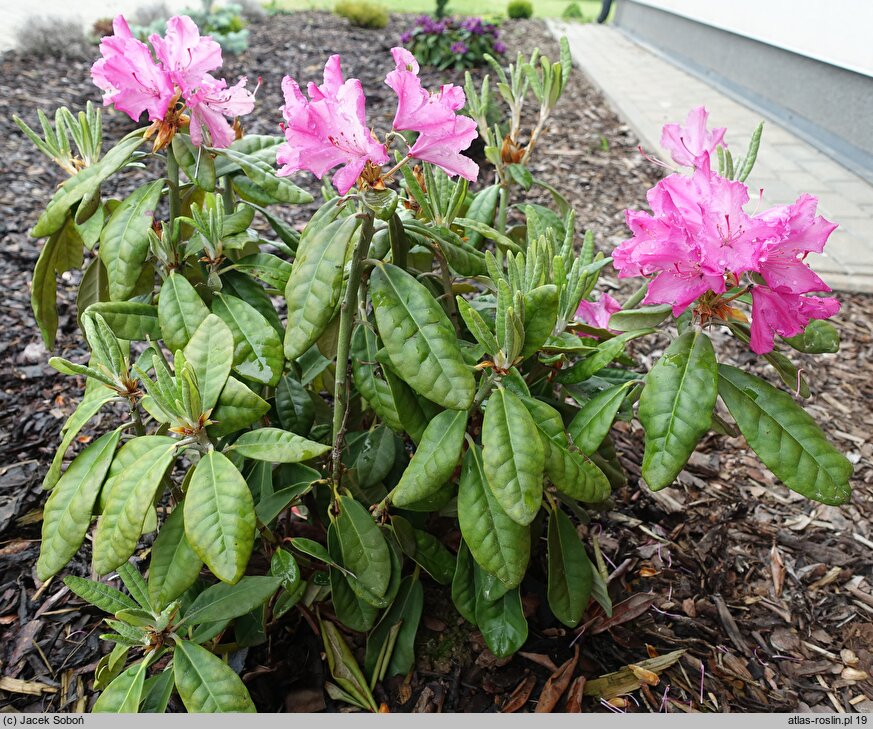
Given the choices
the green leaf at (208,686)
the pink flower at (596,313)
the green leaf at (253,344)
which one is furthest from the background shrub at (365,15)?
the green leaf at (208,686)

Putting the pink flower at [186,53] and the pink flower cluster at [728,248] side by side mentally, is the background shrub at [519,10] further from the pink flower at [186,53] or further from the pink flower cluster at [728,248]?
the pink flower cluster at [728,248]

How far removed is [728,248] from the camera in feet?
3.81

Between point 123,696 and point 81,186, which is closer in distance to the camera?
point 123,696

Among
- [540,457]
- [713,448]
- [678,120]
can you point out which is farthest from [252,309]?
[678,120]

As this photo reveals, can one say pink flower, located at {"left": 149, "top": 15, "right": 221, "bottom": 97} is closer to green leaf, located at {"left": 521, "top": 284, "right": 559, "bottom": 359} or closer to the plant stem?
the plant stem

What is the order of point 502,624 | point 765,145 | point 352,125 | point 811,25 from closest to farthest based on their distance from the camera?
1. point 352,125
2. point 502,624
3. point 765,145
4. point 811,25

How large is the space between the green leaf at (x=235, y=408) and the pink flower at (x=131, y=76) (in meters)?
0.57

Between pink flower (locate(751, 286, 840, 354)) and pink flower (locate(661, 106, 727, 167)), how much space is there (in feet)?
1.16

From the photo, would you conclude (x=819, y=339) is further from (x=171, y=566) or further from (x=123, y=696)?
(x=123, y=696)

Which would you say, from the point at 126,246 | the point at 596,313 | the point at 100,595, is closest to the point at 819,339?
the point at 596,313

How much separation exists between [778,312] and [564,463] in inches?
18.2

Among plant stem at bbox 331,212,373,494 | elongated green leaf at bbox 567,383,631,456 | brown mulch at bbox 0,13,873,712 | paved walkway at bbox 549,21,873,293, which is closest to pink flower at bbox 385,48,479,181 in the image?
plant stem at bbox 331,212,373,494
